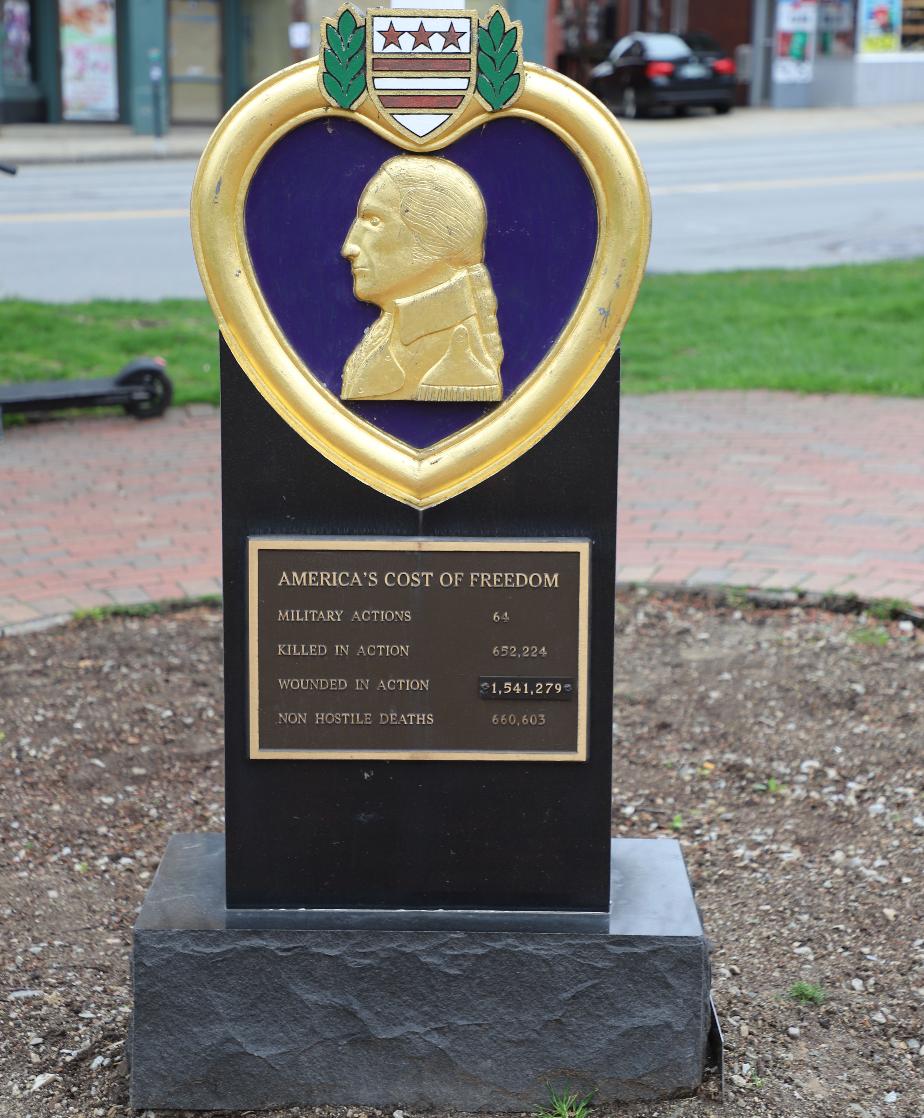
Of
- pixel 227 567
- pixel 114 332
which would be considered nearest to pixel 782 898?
pixel 227 567

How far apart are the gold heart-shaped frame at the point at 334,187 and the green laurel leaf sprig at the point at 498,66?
3 cm

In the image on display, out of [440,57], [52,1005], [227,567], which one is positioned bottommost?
[52,1005]

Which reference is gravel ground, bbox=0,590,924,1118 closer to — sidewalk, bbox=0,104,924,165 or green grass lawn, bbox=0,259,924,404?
green grass lawn, bbox=0,259,924,404

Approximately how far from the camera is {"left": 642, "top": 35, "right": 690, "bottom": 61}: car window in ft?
98.3

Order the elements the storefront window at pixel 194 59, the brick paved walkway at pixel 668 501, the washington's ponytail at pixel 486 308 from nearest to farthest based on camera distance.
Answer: the washington's ponytail at pixel 486 308
the brick paved walkway at pixel 668 501
the storefront window at pixel 194 59

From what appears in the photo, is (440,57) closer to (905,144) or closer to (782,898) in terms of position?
(782,898)

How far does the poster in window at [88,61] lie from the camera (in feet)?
93.8

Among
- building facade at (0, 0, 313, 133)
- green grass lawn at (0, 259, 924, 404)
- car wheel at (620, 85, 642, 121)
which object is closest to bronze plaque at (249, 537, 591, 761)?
green grass lawn at (0, 259, 924, 404)

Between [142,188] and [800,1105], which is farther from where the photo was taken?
[142,188]

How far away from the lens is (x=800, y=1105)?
3297 millimetres

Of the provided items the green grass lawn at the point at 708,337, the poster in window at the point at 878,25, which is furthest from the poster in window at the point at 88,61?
the green grass lawn at the point at 708,337

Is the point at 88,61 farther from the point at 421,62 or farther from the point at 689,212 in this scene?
the point at 421,62

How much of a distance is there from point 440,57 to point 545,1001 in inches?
73.4

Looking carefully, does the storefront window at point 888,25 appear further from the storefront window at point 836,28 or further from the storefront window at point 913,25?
the storefront window at point 836,28
